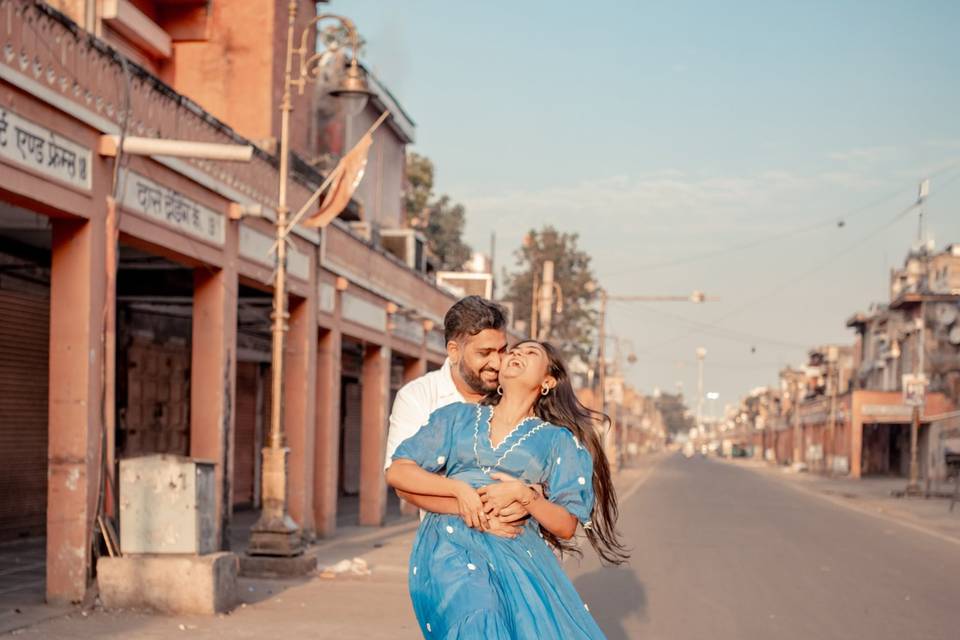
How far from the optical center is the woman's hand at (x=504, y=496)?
4594 millimetres

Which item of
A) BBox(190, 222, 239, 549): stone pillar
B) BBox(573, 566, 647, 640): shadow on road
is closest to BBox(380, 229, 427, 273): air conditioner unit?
BBox(190, 222, 239, 549): stone pillar

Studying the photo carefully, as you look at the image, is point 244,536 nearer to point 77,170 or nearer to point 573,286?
point 77,170

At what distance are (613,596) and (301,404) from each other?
26.3 feet

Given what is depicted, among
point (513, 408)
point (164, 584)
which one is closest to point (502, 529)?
point (513, 408)

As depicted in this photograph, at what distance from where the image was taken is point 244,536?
20.3m

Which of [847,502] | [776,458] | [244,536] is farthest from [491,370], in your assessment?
[776,458]

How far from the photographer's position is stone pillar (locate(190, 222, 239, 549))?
15.4 metres

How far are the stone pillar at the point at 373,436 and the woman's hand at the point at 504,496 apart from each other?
19.5 metres

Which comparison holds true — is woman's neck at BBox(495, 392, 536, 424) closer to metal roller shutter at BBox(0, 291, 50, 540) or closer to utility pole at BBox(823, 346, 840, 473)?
metal roller shutter at BBox(0, 291, 50, 540)

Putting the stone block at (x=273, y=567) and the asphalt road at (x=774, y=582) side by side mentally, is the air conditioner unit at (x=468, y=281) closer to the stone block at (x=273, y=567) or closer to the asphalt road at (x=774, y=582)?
the asphalt road at (x=774, y=582)

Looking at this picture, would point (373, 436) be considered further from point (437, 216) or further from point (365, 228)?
point (437, 216)

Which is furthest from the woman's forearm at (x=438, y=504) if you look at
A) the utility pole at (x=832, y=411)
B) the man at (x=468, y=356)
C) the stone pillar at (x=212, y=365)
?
the utility pole at (x=832, y=411)

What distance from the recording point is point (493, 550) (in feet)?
15.2

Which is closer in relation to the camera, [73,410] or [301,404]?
[73,410]
